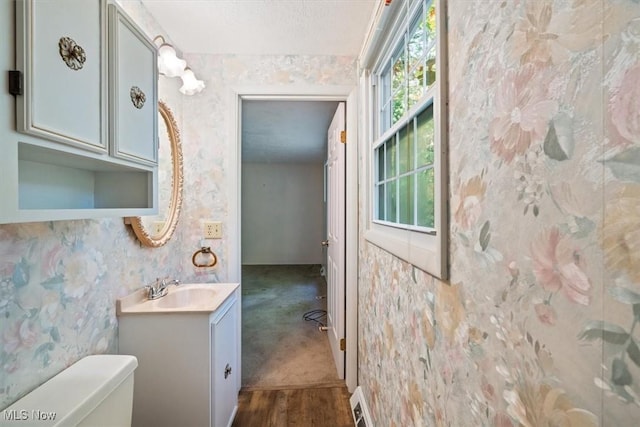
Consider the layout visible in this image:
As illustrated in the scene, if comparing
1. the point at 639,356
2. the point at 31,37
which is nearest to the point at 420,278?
the point at 639,356

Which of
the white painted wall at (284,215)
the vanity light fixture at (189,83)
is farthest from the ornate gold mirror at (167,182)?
the white painted wall at (284,215)

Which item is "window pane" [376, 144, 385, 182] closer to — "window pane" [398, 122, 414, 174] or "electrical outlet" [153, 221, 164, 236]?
"window pane" [398, 122, 414, 174]

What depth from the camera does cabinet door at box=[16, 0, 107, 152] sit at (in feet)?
2.00

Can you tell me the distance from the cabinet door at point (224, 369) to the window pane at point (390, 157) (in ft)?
3.74

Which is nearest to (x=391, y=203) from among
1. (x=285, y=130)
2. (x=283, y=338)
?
(x=283, y=338)

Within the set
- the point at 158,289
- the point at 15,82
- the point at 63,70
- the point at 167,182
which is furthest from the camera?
the point at 167,182

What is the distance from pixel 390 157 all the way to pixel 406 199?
331 millimetres

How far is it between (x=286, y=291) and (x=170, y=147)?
118 inches

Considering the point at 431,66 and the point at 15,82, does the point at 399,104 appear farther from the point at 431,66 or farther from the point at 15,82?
the point at 15,82

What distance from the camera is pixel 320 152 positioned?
495cm

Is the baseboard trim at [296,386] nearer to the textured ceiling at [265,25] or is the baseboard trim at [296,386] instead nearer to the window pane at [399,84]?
the window pane at [399,84]

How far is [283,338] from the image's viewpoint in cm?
266

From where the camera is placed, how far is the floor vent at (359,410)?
1477 mm

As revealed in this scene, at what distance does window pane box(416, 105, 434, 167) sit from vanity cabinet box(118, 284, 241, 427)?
1154mm
